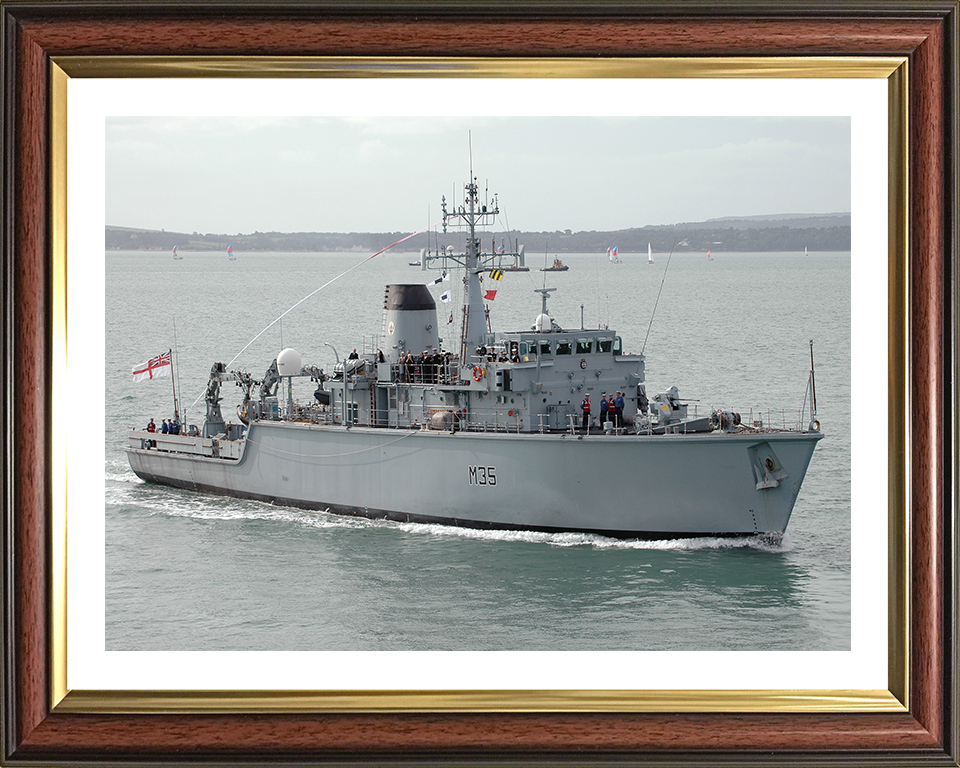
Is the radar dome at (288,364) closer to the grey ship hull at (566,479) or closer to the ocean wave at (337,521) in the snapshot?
the grey ship hull at (566,479)

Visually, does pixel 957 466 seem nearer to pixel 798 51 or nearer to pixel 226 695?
pixel 798 51

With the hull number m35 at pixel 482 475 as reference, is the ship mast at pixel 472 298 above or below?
above

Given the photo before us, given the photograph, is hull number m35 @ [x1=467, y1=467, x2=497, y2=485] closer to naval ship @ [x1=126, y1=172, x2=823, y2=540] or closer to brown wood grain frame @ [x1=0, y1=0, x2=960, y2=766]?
naval ship @ [x1=126, y1=172, x2=823, y2=540]

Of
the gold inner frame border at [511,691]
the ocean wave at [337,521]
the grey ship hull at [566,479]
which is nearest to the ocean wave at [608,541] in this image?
the ocean wave at [337,521]

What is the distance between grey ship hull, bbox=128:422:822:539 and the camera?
71.9 feet

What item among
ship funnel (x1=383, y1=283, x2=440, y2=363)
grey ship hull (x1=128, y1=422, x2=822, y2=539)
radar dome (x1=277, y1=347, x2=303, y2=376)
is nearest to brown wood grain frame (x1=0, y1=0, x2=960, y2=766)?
grey ship hull (x1=128, y1=422, x2=822, y2=539)

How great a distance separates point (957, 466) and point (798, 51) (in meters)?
2.98

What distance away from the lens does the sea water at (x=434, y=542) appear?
11.8 metres

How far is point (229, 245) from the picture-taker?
18.0m

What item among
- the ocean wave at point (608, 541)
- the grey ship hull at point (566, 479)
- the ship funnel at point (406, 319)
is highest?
the ship funnel at point (406, 319)

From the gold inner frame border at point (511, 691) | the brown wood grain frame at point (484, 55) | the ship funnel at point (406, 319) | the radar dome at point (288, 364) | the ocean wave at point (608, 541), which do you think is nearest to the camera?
the brown wood grain frame at point (484, 55)

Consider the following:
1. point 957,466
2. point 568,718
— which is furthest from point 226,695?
point 957,466

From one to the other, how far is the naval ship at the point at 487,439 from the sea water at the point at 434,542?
1.31 feet

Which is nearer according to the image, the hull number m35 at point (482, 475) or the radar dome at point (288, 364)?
the hull number m35 at point (482, 475)
